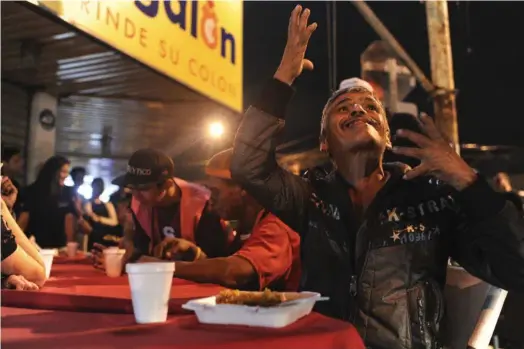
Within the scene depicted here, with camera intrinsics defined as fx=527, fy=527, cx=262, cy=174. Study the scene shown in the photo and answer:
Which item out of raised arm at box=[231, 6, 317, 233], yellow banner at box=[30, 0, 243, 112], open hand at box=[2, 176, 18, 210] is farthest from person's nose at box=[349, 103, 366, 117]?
yellow banner at box=[30, 0, 243, 112]

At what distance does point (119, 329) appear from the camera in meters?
1.44

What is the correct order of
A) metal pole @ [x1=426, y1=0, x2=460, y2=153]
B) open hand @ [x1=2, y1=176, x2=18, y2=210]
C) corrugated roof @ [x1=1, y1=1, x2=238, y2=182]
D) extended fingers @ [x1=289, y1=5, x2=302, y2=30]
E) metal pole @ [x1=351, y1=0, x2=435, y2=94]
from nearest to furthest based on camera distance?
1. extended fingers @ [x1=289, y1=5, x2=302, y2=30]
2. open hand @ [x1=2, y1=176, x2=18, y2=210]
3. corrugated roof @ [x1=1, y1=1, x2=238, y2=182]
4. metal pole @ [x1=351, y1=0, x2=435, y2=94]
5. metal pole @ [x1=426, y1=0, x2=460, y2=153]

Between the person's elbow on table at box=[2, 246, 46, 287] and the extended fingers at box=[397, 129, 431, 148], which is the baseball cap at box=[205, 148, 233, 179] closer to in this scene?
the person's elbow on table at box=[2, 246, 46, 287]

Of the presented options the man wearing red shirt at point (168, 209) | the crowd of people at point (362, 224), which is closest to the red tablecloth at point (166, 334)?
the crowd of people at point (362, 224)

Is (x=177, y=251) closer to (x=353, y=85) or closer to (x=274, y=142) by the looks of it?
(x=274, y=142)

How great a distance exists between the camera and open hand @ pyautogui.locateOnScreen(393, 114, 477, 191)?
1.97 meters

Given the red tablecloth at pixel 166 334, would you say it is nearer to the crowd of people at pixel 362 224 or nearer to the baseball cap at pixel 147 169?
the crowd of people at pixel 362 224

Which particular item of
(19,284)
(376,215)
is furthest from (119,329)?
(376,215)

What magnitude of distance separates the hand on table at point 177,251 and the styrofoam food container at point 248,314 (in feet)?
3.96

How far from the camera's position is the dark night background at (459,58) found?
12.2 metres

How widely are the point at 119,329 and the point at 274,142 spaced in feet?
3.41

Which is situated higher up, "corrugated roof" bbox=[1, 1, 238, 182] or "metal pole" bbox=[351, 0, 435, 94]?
"metal pole" bbox=[351, 0, 435, 94]

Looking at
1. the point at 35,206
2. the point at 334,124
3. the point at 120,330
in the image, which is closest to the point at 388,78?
the point at 35,206

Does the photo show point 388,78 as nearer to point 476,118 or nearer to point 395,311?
point 395,311
